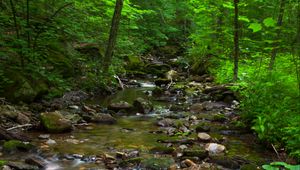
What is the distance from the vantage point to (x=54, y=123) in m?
8.65

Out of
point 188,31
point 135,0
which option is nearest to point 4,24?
point 135,0

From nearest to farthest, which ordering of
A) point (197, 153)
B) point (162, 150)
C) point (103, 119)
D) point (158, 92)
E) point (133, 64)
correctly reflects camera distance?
point (197, 153) < point (162, 150) < point (103, 119) < point (158, 92) < point (133, 64)

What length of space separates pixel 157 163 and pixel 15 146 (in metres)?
2.71

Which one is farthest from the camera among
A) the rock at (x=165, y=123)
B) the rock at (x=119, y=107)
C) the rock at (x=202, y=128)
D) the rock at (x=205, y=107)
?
the rock at (x=205, y=107)

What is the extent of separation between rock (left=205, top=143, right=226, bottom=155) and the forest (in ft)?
0.07

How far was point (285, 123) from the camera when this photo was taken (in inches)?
280

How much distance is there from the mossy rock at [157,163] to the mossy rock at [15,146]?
2286 millimetres

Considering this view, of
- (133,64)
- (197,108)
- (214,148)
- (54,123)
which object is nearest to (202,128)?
(214,148)

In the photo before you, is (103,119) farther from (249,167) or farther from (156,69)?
(156,69)

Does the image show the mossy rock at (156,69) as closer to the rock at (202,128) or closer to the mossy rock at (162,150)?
the rock at (202,128)

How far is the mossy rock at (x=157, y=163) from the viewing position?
21.4ft

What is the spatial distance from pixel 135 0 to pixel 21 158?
2215cm

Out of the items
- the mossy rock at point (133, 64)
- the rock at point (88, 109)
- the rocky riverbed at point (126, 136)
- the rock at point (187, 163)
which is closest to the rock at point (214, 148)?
the rocky riverbed at point (126, 136)

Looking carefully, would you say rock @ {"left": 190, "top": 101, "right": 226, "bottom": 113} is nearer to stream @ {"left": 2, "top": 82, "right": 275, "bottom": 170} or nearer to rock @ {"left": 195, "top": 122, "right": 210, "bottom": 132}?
A: stream @ {"left": 2, "top": 82, "right": 275, "bottom": 170}
